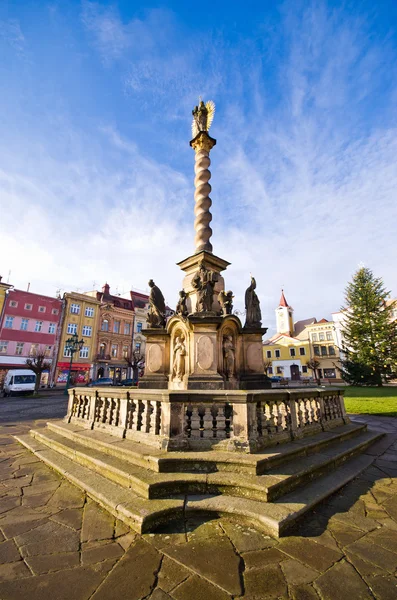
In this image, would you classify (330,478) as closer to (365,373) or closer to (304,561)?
(304,561)

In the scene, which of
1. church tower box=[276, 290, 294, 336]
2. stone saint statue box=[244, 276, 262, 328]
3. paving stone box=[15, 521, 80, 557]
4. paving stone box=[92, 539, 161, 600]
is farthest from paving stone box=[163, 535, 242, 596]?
church tower box=[276, 290, 294, 336]

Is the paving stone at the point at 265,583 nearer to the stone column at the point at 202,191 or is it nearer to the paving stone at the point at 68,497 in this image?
the paving stone at the point at 68,497

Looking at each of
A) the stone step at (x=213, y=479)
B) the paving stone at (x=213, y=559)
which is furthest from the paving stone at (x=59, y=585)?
the stone step at (x=213, y=479)

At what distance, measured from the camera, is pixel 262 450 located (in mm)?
4047

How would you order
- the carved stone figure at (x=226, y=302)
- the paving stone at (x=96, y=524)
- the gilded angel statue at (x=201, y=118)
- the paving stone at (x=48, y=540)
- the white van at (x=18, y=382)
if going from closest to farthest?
1. the paving stone at (x=48, y=540)
2. the paving stone at (x=96, y=524)
3. the carved stone figure at (x=226, y=302)
4. the gilded angel statue at (x=201, y=118)
5. the white van at (x=18, y=382)

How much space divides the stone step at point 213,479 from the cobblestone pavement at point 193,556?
398 millimetres

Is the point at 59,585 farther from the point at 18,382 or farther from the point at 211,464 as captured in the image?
the point at 18,382

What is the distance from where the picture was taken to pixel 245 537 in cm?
261

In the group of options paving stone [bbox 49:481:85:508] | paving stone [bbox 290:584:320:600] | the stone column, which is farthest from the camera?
the stone column

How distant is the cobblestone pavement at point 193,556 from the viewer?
197 centimetres

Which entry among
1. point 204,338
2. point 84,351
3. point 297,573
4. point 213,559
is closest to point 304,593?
point 297,573

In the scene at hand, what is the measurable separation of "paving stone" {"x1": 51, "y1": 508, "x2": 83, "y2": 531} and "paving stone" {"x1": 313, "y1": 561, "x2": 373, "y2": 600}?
2206mm

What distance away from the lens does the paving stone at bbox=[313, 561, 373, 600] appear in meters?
1.92

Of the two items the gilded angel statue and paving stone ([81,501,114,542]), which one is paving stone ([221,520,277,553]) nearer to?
paving stone ([81,501,114,542])
